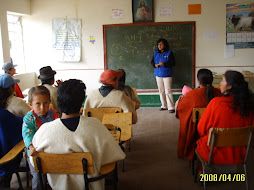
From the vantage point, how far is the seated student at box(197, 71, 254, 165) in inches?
92.1

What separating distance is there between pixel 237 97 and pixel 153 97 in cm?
404

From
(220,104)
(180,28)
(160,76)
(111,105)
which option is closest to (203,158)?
(220,104)

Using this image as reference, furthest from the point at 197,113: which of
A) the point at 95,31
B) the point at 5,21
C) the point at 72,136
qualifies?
the point at 5,21

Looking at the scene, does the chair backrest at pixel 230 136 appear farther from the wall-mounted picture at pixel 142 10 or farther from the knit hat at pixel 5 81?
the wall-mounted picture at pixel 142 10

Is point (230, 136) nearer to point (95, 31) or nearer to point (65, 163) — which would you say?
point (65, 163)

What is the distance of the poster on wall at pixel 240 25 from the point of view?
5.81 meters

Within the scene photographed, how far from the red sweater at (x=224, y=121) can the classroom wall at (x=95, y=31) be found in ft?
12.6

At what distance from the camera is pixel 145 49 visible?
620 cm

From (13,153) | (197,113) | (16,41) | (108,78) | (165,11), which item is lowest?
(13,153)

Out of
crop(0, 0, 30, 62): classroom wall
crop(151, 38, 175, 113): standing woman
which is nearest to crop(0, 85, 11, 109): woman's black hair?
crop(0, 0, 30, 62): classroom wall

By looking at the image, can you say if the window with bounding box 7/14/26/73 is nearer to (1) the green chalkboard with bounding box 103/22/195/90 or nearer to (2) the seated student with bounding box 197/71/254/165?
(1) the green chalkboard with bounding box 103/22/195/90

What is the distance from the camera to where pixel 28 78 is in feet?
20.8

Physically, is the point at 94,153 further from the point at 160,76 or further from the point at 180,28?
the point at 180,28

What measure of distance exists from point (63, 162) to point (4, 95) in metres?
1.25
